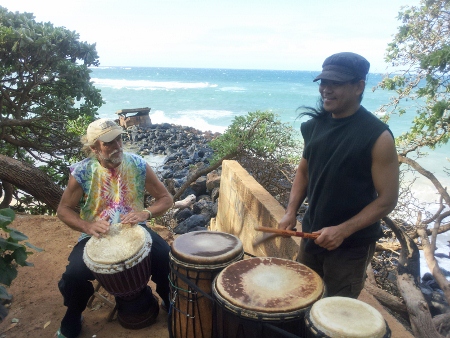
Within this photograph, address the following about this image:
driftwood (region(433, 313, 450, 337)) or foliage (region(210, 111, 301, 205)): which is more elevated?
foliage (region(210, 111, 301, 205))

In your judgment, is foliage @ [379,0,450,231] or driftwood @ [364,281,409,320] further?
foliage @ [379,0,450,231]

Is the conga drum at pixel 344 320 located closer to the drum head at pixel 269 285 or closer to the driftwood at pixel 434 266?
the drum head at pixel 269 285

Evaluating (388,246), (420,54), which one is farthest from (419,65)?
(388,246)

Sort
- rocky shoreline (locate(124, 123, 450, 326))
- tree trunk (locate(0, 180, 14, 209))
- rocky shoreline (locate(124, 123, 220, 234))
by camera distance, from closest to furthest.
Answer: tree trunk (locate(0, 180, 14, 209)), rocky shoreline (locate(124, 123, 450, 326)), rocky shoreline (locate(124, 123, 220, 234))

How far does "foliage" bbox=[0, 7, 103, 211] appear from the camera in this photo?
604 centimetres

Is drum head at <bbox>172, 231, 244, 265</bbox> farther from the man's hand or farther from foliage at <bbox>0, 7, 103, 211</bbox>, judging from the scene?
foliage at <bbox>0, 7, 103, 211</bbox>

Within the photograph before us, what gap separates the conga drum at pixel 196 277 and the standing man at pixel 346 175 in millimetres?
594

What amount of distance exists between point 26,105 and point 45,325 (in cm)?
459

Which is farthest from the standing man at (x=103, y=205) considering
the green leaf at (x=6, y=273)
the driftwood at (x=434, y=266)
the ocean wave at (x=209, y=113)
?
the ocean wave at (x=209, y=113)

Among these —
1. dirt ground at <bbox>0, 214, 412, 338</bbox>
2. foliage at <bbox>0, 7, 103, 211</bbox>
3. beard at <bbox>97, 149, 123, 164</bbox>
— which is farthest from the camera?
foliage at <bbox>0, 7, 103, 211</bbox>

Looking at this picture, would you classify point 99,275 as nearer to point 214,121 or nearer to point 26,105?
point 26,105

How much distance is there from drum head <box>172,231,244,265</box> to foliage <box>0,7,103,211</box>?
441 cm

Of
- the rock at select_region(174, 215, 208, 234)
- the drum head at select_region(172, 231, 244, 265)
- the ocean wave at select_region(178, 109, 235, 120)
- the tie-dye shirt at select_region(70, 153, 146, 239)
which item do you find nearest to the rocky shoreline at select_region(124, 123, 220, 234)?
the rock at select_region(174, 215, 208, 234)

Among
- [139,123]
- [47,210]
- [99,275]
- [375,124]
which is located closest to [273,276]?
[375,124]
